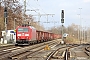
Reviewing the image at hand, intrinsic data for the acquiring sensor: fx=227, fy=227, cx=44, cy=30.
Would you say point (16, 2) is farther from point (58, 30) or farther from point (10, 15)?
point (58, 30)

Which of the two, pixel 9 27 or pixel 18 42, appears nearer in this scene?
pixel 18 42

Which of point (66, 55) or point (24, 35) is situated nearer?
point (66, 55)

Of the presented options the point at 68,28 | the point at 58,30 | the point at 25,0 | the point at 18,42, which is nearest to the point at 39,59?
the point at 18,42

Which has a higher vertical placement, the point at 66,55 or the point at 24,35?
the point at 24,35

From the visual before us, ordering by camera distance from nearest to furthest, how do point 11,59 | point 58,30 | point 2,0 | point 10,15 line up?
1. point 11,59
2. point 2,0
3. point 10,15
4. point 58,30

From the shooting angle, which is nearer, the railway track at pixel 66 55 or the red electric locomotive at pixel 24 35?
the railway track at pixel 66 55

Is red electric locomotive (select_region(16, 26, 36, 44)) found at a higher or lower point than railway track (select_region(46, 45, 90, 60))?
higher

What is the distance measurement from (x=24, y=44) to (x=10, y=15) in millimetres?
28316

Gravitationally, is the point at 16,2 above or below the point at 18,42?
above

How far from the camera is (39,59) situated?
17.2 meters

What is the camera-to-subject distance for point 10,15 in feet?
213

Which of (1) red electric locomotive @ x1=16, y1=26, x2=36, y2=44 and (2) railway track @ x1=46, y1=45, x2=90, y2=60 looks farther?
(1) red electric locomotive @ x1=16, y1=26, x2=36, y2=44

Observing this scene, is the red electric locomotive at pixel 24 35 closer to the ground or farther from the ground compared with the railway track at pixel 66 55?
farther from the ground

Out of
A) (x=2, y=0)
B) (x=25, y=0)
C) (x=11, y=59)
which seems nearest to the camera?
(x=11, y=59)
